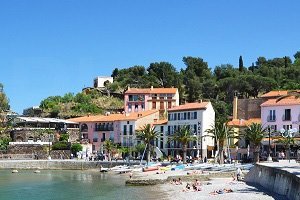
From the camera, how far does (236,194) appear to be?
3719cm

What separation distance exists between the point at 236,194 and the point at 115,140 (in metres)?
63.6

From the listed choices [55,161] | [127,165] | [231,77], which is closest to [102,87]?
[231,77]

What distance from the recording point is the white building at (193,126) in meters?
84.9

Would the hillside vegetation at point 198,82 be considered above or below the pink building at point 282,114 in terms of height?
above

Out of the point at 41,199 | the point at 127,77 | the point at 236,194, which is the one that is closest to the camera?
the point at 236,194

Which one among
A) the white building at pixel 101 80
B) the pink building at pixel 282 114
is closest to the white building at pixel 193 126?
the pink building at pixel 282 114

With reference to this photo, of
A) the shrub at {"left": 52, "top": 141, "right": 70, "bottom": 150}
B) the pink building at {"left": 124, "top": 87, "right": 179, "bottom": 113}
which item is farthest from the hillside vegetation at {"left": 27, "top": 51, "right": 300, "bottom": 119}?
the shrub at {"left": 52, "top": 141, "right": 70, "bottom": 150}

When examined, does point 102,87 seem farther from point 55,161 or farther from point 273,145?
point 273,145

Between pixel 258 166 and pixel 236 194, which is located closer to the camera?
pixel 236 194

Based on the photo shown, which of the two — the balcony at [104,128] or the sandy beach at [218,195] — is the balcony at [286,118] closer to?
the sandy beach at [218,195]

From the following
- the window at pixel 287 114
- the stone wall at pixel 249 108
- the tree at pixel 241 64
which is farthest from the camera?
the tree at pixel 241 64

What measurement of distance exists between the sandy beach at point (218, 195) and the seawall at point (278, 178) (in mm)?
623

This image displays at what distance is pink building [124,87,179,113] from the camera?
113 m

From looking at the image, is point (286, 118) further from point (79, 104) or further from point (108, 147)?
point (79, 104)
